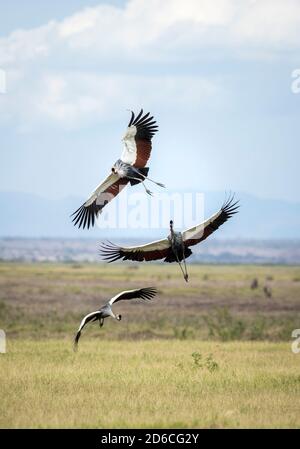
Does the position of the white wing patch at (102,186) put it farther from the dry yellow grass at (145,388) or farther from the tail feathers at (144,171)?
the dry yellow grass at (145,388)

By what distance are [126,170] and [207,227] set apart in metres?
1.57

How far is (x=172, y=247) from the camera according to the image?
50.3ft

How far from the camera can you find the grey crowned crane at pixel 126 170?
52.4 feet

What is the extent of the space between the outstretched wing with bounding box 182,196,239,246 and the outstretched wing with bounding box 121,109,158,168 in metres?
1.41

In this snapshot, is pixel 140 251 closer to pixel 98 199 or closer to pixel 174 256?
pixel 174 256

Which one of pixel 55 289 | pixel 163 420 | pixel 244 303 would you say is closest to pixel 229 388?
pixel 163 420

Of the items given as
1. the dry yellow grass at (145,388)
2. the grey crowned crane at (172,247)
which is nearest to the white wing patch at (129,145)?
the grey crowned crane at (172,247)

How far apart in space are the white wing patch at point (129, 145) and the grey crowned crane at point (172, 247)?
152cm

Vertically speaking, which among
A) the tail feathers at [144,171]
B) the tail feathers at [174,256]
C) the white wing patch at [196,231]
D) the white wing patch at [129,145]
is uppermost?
the white wing patch at [129,145]

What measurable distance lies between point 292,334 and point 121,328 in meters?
5.14

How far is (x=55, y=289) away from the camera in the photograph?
50969 mm

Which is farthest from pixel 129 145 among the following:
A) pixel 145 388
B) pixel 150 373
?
pixel 150 373
